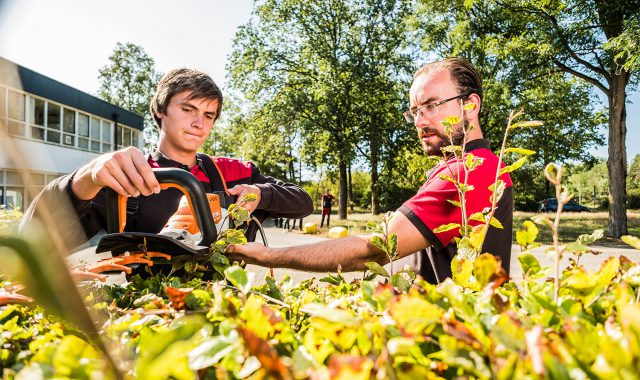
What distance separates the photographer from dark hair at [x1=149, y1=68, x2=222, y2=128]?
3033mm

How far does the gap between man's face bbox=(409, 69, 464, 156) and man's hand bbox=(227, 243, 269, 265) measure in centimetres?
139

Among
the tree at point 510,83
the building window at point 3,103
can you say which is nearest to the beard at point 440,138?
the building window at point 3,103

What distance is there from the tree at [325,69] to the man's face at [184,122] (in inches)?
807

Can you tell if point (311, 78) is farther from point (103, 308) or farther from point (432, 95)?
point (103, 308)

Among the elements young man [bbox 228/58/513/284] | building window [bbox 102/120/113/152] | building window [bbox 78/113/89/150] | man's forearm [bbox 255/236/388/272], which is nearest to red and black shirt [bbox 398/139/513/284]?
young man [bbox 228/58/513/284]

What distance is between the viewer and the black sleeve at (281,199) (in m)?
3.06

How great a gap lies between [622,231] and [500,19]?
887 centimetres

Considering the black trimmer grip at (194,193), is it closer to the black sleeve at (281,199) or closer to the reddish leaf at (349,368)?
the reddish leaf at (349,368)

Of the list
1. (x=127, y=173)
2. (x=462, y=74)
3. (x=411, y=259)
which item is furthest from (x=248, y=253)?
(x=462, y=74)

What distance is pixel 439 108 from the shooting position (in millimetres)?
2631

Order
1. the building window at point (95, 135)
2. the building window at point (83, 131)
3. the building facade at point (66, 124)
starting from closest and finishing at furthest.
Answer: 1. the building facade at point (66, 124)
2. the building window at point (83, 131)
3. the building window at point (95, 135)

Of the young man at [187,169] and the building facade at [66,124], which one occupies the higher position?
the building facade at [66,124]

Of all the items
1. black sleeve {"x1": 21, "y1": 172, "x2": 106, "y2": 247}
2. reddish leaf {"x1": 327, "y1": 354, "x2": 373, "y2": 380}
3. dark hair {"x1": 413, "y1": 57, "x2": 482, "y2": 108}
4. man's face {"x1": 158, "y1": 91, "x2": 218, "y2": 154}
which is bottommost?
reddish leaf {"x1": 327, "y1": 354, "x2": 373, "y2": 380}

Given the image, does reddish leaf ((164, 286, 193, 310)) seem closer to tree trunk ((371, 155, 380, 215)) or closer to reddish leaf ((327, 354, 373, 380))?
reddish leaf ((327, 354, 373, 380))
